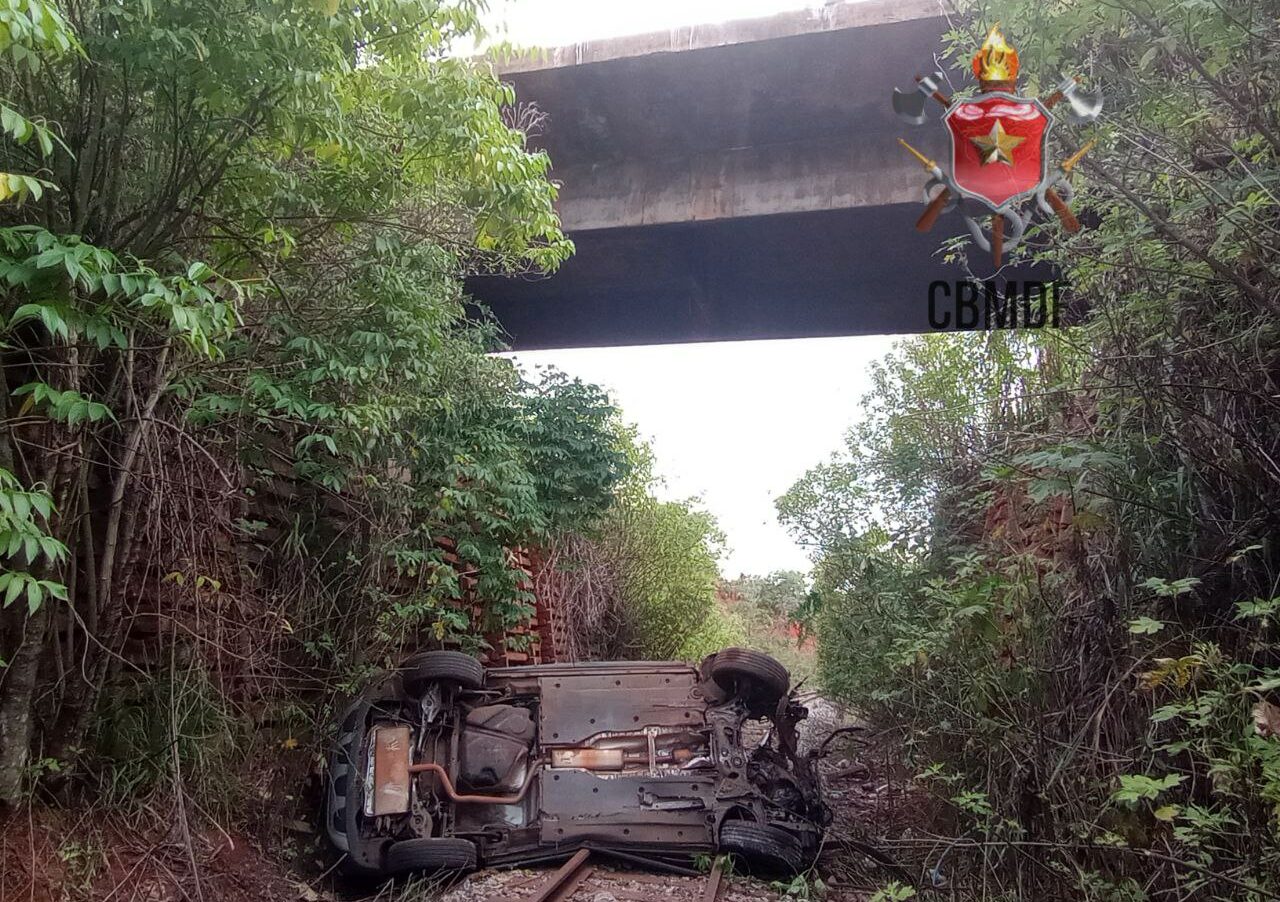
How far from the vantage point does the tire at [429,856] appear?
20.3 ft

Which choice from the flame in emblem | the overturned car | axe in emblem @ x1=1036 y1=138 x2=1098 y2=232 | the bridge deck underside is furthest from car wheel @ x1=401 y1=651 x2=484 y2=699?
the flame in emblem

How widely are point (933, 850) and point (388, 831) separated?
384 cm

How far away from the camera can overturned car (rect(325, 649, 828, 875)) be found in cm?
645

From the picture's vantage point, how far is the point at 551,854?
660 cm

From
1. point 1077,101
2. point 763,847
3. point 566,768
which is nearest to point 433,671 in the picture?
point 566,768

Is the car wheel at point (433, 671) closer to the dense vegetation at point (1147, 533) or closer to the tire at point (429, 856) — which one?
the tire at point (429, 856)

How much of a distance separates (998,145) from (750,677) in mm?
4602

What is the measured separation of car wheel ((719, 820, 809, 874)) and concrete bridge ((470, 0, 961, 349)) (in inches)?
221

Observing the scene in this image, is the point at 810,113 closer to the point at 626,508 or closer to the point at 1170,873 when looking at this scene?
the point at 1170,873

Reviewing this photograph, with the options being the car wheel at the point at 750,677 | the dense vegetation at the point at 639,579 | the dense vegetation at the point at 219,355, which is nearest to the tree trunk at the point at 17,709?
the dense vegetation at the point at 219,355

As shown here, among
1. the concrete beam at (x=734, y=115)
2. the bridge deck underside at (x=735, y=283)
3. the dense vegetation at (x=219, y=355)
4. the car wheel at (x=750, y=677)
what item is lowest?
the car wheel at (x=750, y=677)

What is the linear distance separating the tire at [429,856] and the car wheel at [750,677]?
2.45 metres

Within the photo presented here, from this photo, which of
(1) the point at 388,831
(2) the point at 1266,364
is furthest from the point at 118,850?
(2) the point at 1266,364

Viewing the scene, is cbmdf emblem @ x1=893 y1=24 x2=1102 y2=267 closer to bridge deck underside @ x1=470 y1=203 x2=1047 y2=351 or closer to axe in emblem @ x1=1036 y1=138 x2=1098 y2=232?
axe in emblem @ x1=1036 y1=138 x2=1098 y2=232
